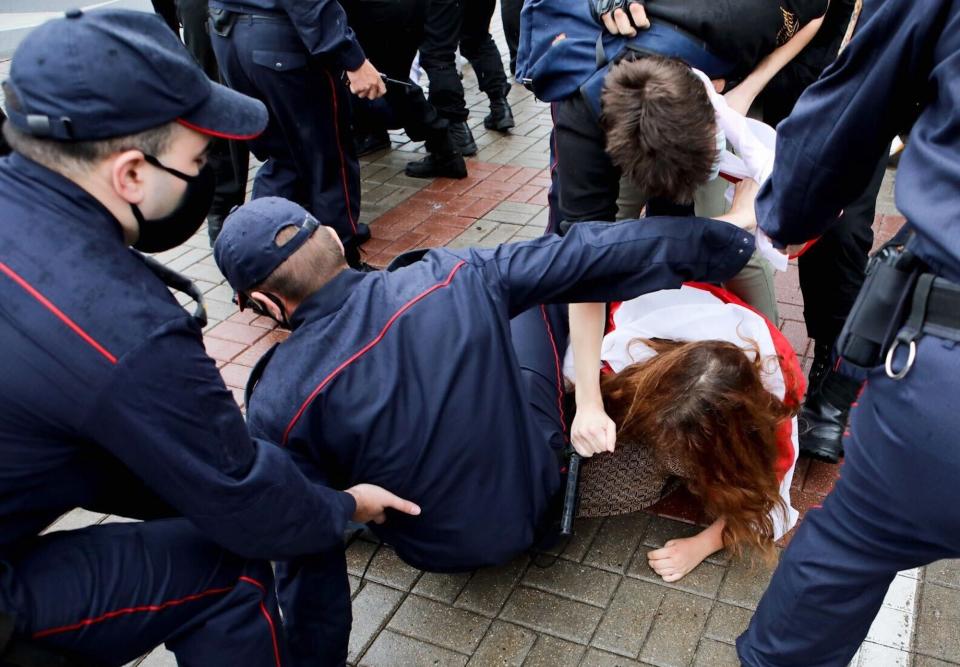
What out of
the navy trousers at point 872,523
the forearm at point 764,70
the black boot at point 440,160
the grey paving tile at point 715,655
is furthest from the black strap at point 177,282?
the black boot at point 440,160

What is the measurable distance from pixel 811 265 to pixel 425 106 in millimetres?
2648

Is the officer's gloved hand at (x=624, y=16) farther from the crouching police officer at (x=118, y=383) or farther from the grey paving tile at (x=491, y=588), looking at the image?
the grey paving tile at (x=491, y=588)

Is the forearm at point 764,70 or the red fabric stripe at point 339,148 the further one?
the red fabric stripe at point 339,148


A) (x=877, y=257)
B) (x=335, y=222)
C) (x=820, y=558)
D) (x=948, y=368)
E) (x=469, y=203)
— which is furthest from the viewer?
(x=469, y=203)

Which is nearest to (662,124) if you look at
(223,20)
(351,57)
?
(351,57)

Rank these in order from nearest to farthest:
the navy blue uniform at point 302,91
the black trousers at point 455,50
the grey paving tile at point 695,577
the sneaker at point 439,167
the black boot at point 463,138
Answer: the grey paving tile at point 695,577
the navy blue uniform at point 302,91
the black trousers at point 455,50
the sneaker at point 439,167
the black boot at point 463,138

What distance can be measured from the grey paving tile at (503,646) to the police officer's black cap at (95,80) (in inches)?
59.3

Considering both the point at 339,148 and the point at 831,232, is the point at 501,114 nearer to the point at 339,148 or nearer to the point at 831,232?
the point at 339,148

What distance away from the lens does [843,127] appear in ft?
5.24

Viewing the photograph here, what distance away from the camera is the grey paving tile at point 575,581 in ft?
7.83

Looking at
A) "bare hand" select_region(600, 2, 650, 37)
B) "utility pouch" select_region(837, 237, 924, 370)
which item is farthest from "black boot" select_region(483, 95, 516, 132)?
"utility pouch" select_region(837, 237, 924, 370)

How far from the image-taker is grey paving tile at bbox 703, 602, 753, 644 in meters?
2.23

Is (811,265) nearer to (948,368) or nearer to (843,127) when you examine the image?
(843,127)

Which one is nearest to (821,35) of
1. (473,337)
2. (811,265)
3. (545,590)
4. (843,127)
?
(811,265)
